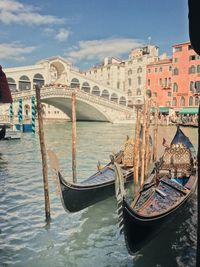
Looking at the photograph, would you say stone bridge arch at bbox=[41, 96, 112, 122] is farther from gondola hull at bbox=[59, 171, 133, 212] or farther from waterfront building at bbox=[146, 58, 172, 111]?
gondola hull at bbox=[59, 171, 133, 212]

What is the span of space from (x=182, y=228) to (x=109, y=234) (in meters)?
1.01

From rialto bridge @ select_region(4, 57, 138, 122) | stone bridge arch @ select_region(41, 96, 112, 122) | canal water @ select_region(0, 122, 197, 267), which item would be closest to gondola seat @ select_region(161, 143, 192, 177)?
canal water @ select_region(0, 122, 197, 267)

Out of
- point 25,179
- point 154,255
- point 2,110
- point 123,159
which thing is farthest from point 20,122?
point 154,255

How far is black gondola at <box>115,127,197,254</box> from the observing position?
10.6 feet

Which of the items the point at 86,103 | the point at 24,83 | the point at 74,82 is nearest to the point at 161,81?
the point at 86,103

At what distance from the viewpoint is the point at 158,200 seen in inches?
162

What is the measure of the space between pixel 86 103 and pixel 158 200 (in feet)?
75.8

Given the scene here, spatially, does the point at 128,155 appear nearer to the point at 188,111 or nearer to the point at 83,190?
the point at 83,190

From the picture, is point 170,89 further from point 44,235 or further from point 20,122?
point 44,235

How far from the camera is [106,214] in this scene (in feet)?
16.6

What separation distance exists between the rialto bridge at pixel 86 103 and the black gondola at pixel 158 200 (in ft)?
62.4

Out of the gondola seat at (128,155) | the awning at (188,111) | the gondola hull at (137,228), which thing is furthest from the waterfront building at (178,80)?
the gondola hull at (137,228)

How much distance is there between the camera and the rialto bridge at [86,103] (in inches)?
952

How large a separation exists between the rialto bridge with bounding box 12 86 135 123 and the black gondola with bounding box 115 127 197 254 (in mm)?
19011
